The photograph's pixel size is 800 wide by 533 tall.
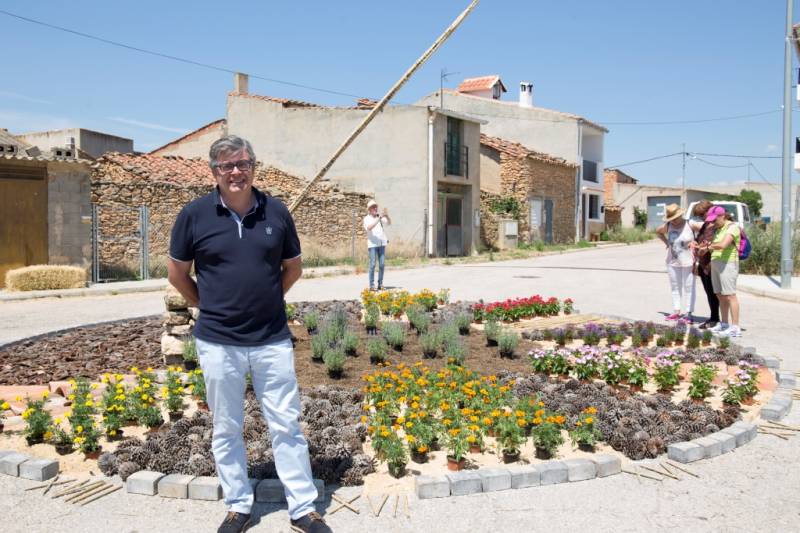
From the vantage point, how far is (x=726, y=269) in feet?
30.0

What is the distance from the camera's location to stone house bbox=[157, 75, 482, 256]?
27.3m

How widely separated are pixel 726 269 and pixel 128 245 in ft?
52.7

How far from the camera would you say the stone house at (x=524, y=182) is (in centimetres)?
3425

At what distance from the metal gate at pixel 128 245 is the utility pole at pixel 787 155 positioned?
15764 mm

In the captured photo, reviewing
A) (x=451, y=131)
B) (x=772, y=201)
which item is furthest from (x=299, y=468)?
(x=772, y=201)

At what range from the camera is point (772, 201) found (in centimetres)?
7550

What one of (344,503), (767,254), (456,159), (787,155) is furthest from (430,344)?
(456,159)

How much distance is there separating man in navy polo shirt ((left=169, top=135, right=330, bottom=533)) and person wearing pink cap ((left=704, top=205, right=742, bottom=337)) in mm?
7325

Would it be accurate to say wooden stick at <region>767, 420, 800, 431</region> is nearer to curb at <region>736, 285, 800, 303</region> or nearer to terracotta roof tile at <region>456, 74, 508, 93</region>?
curb at <region>736, 285, 800, 303</region>

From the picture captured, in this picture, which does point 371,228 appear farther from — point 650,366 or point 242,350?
point 242,350

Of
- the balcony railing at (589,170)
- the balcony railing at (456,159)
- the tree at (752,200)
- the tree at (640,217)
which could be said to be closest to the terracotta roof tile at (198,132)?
the balcony railing at (456,159)

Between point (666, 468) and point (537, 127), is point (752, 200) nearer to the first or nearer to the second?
point (537, 127)

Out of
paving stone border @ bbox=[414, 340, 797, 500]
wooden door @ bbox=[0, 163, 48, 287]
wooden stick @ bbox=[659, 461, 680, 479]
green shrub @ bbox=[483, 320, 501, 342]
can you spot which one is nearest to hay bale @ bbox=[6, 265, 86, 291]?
wooden door @ bbox=[0, 163, 48, 287]

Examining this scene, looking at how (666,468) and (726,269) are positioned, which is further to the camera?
(726,269)
